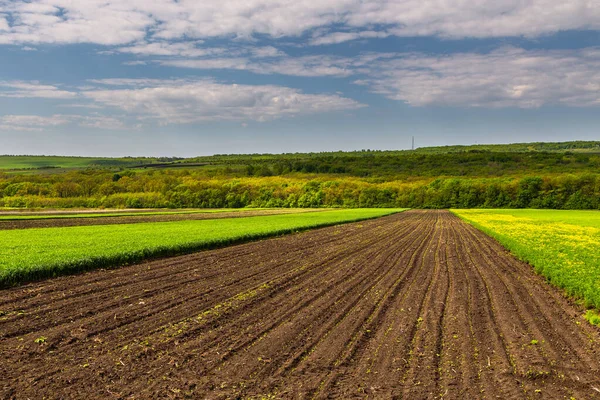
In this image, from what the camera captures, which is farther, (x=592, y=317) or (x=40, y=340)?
(x=592, y=317)

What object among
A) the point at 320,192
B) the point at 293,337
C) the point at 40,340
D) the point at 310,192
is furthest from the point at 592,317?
the point at 310,192

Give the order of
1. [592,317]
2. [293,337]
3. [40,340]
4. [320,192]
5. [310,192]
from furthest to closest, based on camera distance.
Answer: [310,192], [320,192], [592,317], [293,337], [40,340]

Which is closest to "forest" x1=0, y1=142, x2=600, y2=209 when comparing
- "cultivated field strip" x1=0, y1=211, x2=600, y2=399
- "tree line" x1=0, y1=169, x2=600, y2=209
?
"tree line" x1=0, y1=169, x2=600, y2=209

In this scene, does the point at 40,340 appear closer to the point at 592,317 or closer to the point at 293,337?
the point at 293,337

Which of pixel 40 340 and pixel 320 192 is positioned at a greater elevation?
pixel 40 340

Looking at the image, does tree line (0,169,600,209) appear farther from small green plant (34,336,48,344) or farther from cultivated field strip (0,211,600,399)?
small green plant (34,336,48,344)

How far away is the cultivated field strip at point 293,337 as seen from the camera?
7.16 metres

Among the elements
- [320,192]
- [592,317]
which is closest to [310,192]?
[320,192]

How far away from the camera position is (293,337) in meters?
9.50

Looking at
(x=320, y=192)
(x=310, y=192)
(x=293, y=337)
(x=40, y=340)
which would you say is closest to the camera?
(x=40, y=340)

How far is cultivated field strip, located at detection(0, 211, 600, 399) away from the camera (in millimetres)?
7164

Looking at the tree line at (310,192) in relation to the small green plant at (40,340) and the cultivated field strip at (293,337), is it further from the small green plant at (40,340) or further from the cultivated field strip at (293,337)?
the small green plant at (40,340)

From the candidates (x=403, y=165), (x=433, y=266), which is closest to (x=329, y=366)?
(x=433, y=266)

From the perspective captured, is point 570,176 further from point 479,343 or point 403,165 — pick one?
point 479,343
